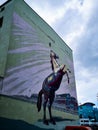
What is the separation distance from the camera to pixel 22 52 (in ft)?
30.9

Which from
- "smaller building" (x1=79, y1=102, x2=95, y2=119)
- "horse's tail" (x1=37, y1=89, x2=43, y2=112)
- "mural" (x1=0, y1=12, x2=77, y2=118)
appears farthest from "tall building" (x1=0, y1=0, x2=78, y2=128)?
"smaller building" (x1=79, y1=102, x2=95, y2=119)

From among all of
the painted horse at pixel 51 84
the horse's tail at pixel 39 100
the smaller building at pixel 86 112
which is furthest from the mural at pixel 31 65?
the smaller building at pixel 86 112

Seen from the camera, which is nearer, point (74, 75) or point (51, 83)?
point (51, 83)

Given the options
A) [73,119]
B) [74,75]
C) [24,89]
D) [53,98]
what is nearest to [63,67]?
[74,75]

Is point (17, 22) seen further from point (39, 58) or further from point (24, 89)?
point (24, 89)

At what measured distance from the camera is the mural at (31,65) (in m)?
8.27

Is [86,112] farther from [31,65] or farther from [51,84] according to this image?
[31,65]

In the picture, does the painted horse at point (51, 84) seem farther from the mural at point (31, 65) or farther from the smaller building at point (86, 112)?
the smaller building at point (86, 112)

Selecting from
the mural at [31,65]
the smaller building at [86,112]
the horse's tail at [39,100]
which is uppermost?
the mural at [31,65]

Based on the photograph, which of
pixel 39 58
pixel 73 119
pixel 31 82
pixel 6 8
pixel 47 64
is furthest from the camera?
pixel 73 119

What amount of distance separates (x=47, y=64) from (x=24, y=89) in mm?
3827

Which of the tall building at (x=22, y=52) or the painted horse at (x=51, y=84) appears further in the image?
the painted horse at (x=51, y=84)

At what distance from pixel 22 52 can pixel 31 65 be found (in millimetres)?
1134

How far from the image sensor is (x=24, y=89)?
8703 mm
